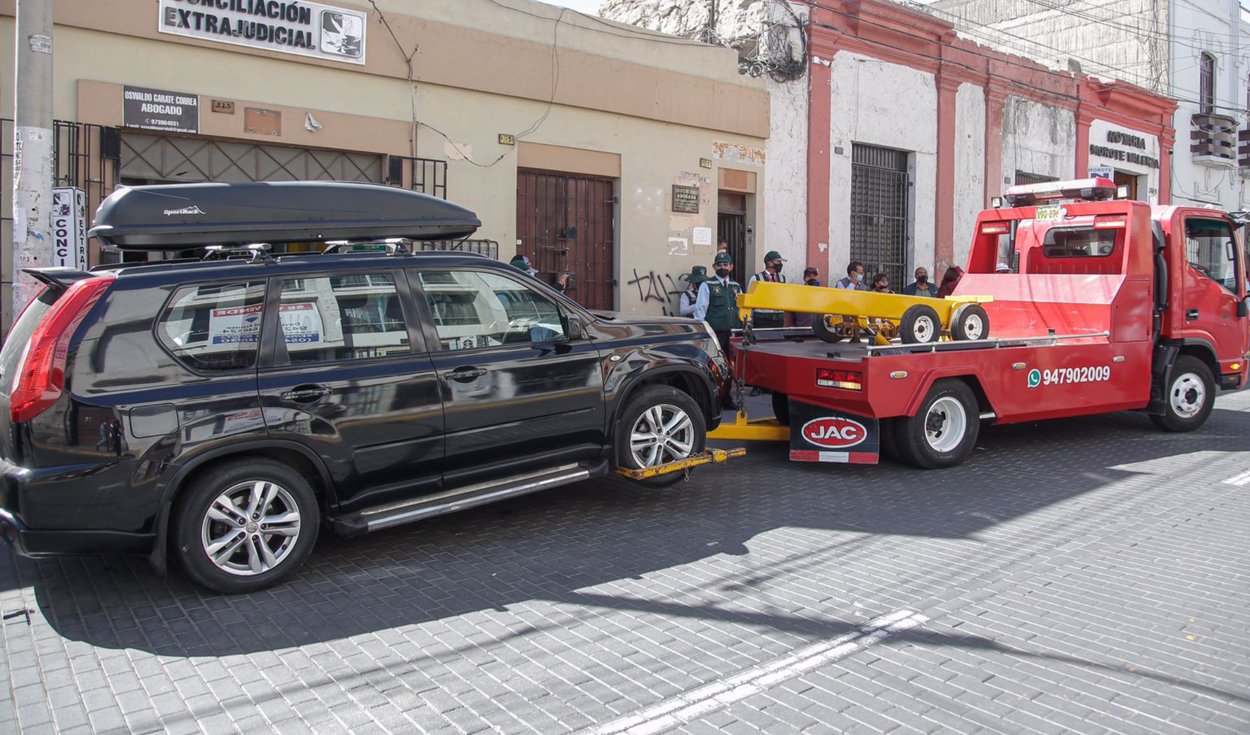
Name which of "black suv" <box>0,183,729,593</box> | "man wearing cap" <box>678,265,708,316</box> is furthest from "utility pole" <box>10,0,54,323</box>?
"man wearing cap" <box>678,265,708,316</box>

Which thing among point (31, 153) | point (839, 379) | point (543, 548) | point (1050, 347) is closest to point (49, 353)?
point (31, 153)

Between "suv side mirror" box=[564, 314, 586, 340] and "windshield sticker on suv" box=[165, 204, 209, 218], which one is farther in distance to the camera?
"suv side mirror" box=[564, 314, 586, 340]

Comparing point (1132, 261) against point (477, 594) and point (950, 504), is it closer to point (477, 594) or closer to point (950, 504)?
point (950, 504)

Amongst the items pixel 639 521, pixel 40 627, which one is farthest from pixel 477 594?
pixel 40 627

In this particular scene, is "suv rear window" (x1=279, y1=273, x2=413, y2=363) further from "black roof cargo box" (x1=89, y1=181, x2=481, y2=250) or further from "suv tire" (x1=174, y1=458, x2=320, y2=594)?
"suv tire" (x1=174, y1=458, x2=320, y2=594)

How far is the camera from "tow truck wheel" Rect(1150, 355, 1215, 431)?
10438 millimetres

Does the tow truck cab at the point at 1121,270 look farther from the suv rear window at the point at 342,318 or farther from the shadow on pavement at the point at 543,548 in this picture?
the suv rear window at the point at 342,318

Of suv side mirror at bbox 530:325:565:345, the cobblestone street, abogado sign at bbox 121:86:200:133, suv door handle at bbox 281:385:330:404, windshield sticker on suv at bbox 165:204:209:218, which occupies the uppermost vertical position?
abogado sign at bbox 121:86:200:133

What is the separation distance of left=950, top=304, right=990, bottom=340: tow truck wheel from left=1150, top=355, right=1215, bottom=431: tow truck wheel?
274 centimetres

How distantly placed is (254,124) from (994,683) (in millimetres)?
9304

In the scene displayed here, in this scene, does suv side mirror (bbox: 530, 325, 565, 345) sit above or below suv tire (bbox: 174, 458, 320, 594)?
above

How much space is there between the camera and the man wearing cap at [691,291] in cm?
1309

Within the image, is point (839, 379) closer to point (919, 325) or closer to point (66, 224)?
point (919, 325)

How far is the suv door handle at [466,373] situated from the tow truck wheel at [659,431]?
3.93 feet
